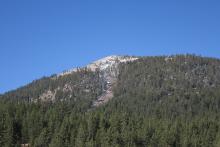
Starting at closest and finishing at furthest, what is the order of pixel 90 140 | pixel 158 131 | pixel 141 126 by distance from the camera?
pixel 90 140, pixel 158 131, pixel 141 126

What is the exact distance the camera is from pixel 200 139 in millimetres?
186125

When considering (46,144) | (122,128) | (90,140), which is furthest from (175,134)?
(46,144)

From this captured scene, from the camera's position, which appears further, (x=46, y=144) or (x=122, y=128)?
(x=122, y=128)

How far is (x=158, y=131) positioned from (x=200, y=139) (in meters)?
16.0

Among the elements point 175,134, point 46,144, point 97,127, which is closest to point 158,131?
point 175,134

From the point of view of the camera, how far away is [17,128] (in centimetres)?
18638

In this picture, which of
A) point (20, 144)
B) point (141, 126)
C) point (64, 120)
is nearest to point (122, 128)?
point (141, 126)

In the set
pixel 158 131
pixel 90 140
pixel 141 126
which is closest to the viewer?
pixel 90 140

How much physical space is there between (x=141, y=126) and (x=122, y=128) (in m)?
9.08

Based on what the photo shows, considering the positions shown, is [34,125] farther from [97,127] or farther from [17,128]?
[97,127]

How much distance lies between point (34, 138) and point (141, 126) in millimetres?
40588

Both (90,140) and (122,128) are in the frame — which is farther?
(122,128)

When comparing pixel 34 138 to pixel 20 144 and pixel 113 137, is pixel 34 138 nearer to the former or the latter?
pixel 20 144

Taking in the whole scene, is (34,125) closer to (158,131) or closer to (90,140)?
(90,140)
